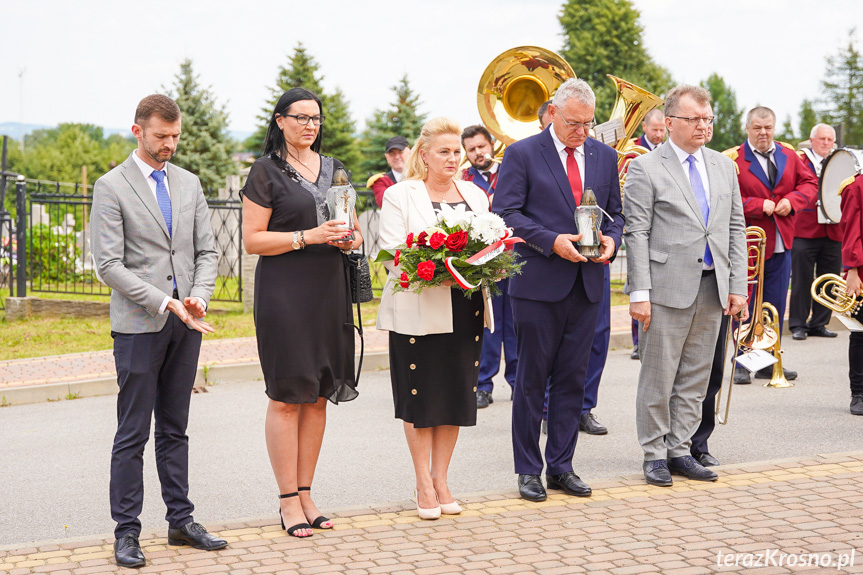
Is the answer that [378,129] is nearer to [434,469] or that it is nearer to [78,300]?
[78,300]

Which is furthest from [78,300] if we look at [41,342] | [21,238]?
[41,342]

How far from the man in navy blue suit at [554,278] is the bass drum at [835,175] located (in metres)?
4.64

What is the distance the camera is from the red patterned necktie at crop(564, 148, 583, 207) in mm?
5598

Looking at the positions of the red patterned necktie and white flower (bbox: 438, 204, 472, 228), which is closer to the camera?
white flower (bbox: 438, 204, 472, 228)

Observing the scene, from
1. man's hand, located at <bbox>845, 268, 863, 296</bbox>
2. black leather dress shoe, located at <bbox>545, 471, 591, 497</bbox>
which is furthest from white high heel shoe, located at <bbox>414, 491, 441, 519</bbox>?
man's hand, located at <bbox>845, 268, 863, 296</bbox>

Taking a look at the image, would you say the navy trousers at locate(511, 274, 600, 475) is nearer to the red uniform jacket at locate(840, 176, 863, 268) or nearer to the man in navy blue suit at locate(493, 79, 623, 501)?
the man in navy blue suit at locate(493, 79, 623, 501)

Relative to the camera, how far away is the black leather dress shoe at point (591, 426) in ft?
23.7

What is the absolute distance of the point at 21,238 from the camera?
45.4 feet

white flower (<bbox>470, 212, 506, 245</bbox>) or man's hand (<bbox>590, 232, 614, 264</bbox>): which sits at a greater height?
white flower (<bbox>470, 212, 506, 245</bbox>)

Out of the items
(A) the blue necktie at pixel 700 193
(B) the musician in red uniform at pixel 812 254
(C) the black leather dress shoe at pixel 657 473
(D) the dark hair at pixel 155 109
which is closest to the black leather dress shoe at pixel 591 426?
(C) the black leather dress shoe at pixel 657 473

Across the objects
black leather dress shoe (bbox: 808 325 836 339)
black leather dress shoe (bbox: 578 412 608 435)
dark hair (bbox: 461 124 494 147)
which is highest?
dark hair (bbox: 461 124 494 147)

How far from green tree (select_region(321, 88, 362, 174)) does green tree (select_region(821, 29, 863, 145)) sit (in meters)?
38.1

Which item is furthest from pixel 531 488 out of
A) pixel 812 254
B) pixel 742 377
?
pixel 812 254

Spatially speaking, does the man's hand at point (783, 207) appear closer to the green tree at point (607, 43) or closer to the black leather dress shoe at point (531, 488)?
the black leather dress shoe at point (531, 488)
